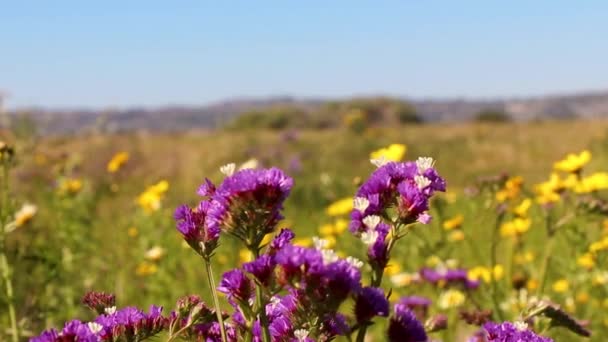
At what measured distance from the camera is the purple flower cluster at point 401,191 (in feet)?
4.51

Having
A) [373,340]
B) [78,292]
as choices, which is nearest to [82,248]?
[78,292]

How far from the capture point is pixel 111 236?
7188mm

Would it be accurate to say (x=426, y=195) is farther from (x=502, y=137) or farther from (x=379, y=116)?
(x=379, y=116)

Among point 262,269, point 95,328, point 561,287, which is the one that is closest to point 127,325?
point 95,328

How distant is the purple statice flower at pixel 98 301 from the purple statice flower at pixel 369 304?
531mm

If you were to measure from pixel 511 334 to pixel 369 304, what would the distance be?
0.30 m

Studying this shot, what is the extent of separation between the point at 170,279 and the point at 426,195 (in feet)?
11.9

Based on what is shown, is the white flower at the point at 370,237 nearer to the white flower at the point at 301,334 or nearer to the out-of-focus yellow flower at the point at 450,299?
the white flower at the point at 301,334

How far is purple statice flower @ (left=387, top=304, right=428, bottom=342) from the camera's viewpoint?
1.37 metres

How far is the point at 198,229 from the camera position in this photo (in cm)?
140

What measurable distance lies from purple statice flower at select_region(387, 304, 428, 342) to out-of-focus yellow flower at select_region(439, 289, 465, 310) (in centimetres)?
218

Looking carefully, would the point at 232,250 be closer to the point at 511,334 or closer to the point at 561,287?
the point at 561,287

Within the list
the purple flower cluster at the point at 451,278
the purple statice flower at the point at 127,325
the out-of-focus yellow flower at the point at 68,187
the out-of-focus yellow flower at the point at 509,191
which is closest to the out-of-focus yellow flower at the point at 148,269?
the out-of-focus yellow flower at the point at 68,187

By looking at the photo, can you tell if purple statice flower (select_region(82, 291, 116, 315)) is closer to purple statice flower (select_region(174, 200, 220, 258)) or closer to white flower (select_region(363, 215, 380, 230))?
purple statice flower (select_region(174, 200, 220, 258))
